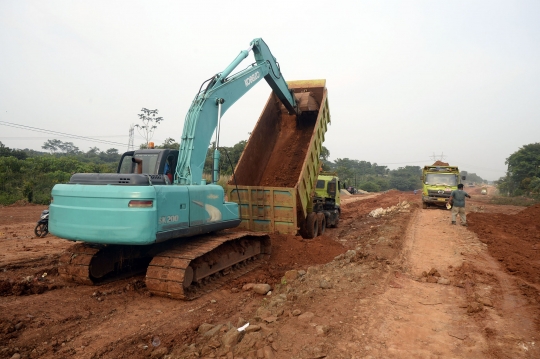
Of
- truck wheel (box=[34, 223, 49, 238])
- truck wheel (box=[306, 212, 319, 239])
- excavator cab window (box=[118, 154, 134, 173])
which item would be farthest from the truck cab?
truck wheel (box=[34, 223, 49, 238])

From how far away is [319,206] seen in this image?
40.8ft

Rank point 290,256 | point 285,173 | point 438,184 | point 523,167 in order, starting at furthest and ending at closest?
1. point 523,167
2. point 438,184
3. point 285,173
4. point 290,256

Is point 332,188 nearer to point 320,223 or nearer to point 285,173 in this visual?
point 320,223

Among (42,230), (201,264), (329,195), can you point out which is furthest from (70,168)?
(201,264)

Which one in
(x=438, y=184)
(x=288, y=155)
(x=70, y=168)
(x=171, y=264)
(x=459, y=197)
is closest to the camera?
(x=171, y=264)

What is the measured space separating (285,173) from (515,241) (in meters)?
6.92

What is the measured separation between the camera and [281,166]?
11023 millimetres

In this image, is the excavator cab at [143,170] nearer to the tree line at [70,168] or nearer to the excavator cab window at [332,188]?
the tree line at [70,168]

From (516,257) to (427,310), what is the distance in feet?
16.3

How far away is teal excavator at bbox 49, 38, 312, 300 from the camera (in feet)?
16.4

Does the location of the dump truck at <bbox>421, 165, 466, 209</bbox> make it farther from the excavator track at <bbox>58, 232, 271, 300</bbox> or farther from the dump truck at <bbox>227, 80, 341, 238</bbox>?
the excavator track at <bbox>58, 232, 271, 300</bbox>

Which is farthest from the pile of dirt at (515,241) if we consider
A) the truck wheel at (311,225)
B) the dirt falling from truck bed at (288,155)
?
the dirt falling from truck bed at (288,155)

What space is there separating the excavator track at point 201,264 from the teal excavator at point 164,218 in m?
0.02

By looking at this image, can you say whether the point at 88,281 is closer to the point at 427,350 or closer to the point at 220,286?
the point at 220,286
